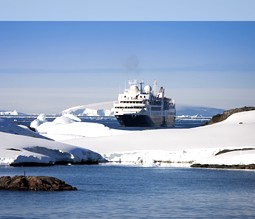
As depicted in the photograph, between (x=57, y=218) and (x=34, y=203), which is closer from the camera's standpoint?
(x=57, y=218)

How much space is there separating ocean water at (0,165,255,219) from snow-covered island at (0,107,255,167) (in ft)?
10.8

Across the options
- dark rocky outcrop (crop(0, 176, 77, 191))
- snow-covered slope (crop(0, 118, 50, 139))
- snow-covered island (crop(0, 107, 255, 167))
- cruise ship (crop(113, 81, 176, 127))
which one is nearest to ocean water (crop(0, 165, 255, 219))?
dark rocky outcrop (crop(0, 176, 77, 191))

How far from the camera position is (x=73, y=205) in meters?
29.0

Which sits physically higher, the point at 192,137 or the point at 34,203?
the point at 192,137

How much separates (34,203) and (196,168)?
68.6 ft

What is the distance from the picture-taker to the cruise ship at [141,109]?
408ft

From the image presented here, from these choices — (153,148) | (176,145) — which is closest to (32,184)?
(153,148)

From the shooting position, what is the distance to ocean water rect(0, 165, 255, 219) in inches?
1077

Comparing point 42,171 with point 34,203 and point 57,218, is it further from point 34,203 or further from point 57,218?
point 57,218

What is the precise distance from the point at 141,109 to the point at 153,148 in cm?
6698

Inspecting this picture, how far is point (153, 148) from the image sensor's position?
57.4 meters

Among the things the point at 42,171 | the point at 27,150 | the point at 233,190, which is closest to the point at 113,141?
the point at 27,150

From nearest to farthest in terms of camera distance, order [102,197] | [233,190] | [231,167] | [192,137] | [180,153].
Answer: [102,197]
[233,190]
[231,167]
[180,153]
[192,137]

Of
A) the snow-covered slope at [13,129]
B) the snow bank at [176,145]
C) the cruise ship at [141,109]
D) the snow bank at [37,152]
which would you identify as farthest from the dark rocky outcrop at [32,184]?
the cruise ship at [141,109]
